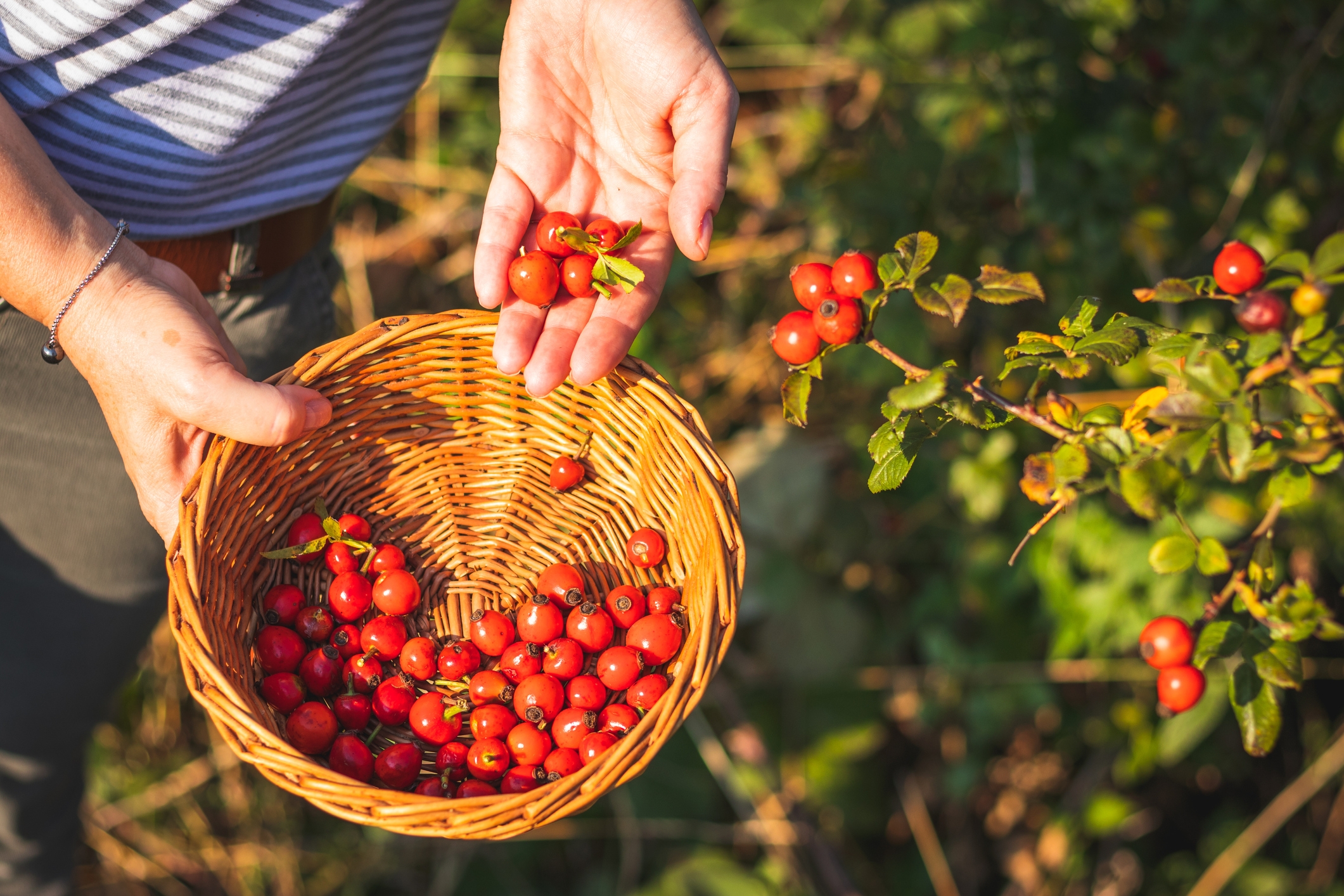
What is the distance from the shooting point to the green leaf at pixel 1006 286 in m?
1.20

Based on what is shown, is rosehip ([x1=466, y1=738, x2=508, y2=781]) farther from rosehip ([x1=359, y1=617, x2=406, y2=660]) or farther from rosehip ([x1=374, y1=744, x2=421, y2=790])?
rosehip ([x1=359, y1=617, x2=406, y2=660])

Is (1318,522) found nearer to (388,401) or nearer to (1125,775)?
(1125,775)

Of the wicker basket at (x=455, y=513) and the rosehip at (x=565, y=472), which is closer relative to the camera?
the wicker basket at (x=455, y=513)

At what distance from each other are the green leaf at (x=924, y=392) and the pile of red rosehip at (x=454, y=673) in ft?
2.52

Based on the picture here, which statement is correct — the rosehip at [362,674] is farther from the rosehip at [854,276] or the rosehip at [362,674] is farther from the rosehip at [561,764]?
the rosehip at [854,276]

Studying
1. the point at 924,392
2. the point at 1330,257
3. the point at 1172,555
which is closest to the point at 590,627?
the point at 924,392

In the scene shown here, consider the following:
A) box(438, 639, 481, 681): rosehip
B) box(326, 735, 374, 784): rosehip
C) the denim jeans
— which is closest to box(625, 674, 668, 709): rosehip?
box(438, 639, 481, 681): rosehip

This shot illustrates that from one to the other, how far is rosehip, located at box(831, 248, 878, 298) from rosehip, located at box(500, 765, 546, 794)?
0.99m

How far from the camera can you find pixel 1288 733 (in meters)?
2.80

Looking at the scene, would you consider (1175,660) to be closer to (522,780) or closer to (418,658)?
(522,780)

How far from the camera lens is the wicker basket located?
1.30 m

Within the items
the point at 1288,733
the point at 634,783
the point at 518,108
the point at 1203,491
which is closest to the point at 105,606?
the point at 518,108

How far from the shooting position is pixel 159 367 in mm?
1308

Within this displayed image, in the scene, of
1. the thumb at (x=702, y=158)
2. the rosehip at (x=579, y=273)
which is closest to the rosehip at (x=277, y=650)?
the rosehip at (x=579, y=273)
